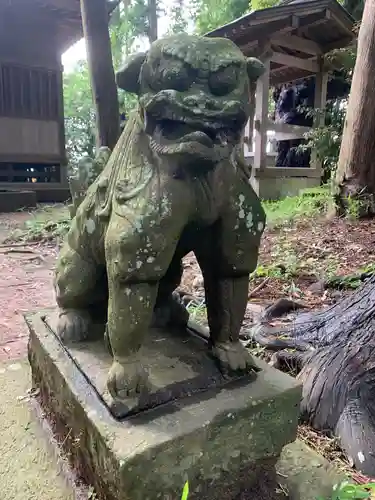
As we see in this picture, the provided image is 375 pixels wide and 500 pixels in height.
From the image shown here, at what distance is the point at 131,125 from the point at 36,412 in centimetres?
110

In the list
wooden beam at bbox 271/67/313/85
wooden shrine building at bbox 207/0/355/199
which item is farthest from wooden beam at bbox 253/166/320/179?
wooden beam at bbox 271/67/313/85

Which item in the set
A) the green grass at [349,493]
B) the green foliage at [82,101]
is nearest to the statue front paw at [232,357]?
the green grass at [349,493]

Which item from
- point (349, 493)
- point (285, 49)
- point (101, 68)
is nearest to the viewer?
point (349, 493)

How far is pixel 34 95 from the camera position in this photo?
27.6 feet

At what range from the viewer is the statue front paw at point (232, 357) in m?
1.20

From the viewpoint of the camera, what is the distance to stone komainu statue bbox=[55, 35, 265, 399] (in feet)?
3.03

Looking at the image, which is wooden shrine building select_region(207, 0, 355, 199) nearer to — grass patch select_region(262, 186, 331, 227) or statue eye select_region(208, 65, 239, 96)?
grass patch select_region(262, 186, 331, 227)

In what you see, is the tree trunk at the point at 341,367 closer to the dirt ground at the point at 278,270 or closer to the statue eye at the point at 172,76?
the dirt ground at the point at 278,270

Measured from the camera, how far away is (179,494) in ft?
3.45

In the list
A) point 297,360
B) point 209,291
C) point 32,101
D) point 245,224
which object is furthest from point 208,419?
point 32,101

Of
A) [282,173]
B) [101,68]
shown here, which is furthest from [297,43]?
[101,68]

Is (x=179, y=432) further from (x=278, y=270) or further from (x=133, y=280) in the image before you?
(x=278, y=270)

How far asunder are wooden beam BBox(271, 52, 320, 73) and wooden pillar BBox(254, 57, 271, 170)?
0.22m

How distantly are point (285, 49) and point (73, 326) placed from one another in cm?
918
